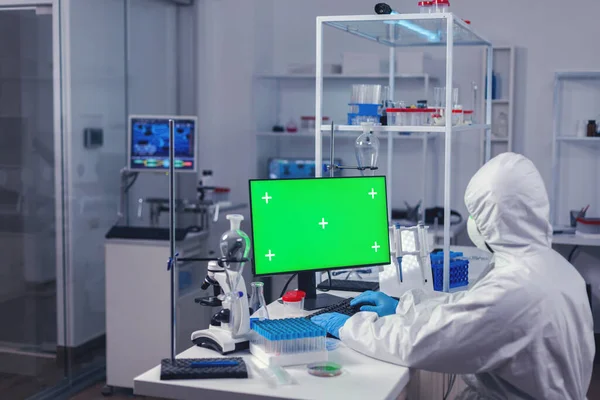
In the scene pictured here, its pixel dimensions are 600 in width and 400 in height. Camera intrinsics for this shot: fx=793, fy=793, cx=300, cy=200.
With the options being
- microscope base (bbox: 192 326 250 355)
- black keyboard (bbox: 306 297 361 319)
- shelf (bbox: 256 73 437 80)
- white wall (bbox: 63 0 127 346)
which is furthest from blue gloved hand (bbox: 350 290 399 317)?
shelf (bbox: 256 73 437 80)

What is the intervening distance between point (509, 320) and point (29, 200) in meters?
2.79

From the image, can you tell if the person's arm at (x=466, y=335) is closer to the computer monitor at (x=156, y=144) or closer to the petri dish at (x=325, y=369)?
the petri dish at (x=325, y=369)

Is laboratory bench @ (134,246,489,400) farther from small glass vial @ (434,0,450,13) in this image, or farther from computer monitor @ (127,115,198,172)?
computer monitor @ (127,115,198,172)

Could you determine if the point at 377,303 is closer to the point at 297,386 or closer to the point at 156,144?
the point at 297,386

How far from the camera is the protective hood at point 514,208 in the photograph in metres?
2.08

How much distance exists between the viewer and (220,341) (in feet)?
7.00

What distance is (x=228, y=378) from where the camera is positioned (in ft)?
6.46

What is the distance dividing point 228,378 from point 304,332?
23cm

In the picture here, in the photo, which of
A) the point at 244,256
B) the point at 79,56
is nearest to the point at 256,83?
the point at 79,56

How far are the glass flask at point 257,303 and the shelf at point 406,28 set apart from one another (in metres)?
1.09

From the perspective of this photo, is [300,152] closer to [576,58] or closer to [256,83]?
[256,83]

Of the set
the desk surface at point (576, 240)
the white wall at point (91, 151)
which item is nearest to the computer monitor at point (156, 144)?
the white wall at point (91, 151)

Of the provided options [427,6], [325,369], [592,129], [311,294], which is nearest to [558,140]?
[592,129]

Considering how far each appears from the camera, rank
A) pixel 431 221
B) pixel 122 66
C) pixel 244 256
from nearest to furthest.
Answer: pixel 244 256 < pixel 122 66 < pixel 431 221
